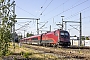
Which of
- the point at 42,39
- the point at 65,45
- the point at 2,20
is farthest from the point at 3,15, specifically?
the point at 42,39

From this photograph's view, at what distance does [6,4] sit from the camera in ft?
38.3

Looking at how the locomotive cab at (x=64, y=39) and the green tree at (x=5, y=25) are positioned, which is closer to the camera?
the green tree at (x=5, y=25)

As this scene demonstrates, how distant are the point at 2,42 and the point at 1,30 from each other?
677 mm

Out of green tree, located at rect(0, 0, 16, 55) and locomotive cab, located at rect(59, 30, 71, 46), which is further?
locomotive cab, located at rect(59, 30, 71, 46)

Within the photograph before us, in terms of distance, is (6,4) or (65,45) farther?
(65,45)

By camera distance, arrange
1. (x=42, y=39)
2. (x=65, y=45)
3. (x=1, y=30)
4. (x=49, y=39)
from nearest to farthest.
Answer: (x=1, y=30) → (x=65, y=45) → (x=49, y=39) → (x=42, y=39)

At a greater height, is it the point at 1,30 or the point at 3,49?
the point at 1,30

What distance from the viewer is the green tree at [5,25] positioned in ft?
37.5

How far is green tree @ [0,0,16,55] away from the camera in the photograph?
11.4m

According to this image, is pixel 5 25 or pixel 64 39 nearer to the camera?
pixel 5 25

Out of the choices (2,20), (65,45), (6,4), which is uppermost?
(6,4)

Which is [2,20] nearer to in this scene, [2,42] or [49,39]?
[2,42]

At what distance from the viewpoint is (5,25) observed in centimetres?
1148

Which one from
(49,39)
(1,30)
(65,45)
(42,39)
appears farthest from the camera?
(42,39)
